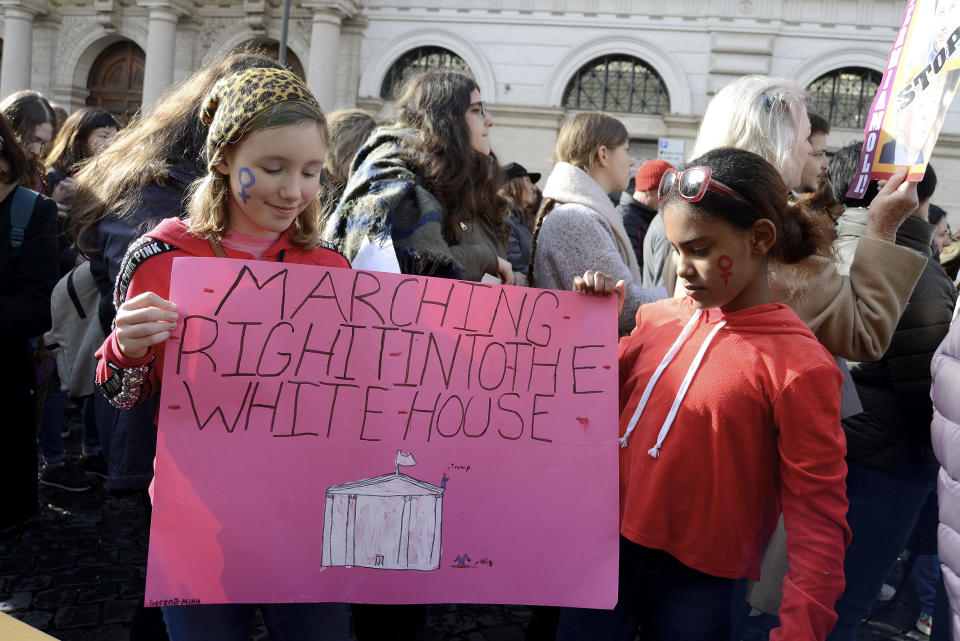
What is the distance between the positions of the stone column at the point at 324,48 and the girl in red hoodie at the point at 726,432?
15.2m

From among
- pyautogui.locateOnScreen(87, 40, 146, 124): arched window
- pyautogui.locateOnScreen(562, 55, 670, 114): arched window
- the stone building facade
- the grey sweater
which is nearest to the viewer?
the grey sweater

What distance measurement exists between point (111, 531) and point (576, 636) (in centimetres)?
277

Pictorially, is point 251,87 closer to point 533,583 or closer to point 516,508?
point 516,508

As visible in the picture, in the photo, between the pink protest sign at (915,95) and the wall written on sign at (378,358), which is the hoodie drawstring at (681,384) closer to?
the wall written on sign at (378,358)

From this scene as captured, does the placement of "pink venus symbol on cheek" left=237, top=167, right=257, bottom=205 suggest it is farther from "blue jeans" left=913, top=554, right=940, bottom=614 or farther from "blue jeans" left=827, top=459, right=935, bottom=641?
"blue jeans" left=913, top=554, right=940, bottom=614

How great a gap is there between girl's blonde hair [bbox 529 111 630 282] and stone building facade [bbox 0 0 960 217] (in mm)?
13071

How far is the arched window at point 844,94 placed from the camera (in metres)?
15.6

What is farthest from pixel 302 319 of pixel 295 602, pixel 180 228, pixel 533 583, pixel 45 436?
pixel 45 436

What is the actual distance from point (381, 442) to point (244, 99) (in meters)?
0.74

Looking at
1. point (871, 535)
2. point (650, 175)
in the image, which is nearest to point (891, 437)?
point (871, 535)

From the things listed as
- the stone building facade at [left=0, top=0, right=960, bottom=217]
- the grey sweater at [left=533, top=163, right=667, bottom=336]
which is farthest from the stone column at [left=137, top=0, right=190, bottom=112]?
the grey sweater at [left=533, top=163, right=667, bottom=336]

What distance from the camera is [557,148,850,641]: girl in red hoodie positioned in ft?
4.81

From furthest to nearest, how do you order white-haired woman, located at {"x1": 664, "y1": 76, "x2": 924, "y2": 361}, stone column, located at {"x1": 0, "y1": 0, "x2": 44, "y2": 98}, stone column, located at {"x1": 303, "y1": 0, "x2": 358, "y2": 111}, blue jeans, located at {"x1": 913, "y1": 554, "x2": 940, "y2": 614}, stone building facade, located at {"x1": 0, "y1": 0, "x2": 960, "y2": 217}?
stone column, located at {"x1": 0, "y1": 0, "x2": 44, "y2": 98}, stone column, located at {"x1": 303, "y1": 0, "x2": 358, "y2": 111}, stone building facade, located at {"x1": 0, "y1": 0, "x2": 960, "y2": 217}, blue jeans, located at {"x1": 913, "y1": 554, "x2": 940, "y2": 614}, white-haired woman, located at {"x1": 664, "y1": 76, "x2": 924, "y2": 361}

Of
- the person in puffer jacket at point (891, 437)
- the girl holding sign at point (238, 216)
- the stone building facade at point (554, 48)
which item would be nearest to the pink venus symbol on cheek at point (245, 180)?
the girl holding sign at point (238, 216)
